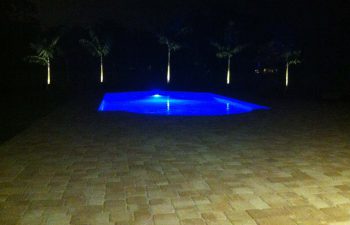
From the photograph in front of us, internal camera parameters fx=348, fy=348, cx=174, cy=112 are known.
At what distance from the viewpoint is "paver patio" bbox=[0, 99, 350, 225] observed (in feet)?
11.5

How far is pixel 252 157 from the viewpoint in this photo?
228 inches

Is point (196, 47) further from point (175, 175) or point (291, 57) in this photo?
point (175, 175)

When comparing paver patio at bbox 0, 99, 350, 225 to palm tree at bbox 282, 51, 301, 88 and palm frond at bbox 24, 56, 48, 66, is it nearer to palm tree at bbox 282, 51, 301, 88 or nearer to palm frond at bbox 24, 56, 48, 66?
palm tree at bbox 282, 51, 301, 88

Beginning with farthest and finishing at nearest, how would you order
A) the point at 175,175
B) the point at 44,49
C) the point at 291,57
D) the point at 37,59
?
1. the point at 37,59
2. the point at 291,57
3. the point at 44,49
4. the point at 175,175

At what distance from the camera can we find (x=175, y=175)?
188 inches

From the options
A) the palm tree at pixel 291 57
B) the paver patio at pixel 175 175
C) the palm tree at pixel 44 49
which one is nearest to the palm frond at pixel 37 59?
the palm tree at pixel 44 49

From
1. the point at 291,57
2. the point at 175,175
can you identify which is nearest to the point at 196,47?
the point at 291,57

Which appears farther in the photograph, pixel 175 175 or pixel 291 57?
pixel 291 57

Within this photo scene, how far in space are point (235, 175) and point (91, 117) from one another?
20.9 ft

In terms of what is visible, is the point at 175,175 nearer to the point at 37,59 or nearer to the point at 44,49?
the point at 44,49

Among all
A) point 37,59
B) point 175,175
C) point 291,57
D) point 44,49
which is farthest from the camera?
point 37,59

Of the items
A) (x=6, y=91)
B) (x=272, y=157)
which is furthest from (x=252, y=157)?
(x=6, y=91)

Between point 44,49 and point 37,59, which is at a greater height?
point 44,49

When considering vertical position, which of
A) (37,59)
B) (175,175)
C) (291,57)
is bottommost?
(175,175)
